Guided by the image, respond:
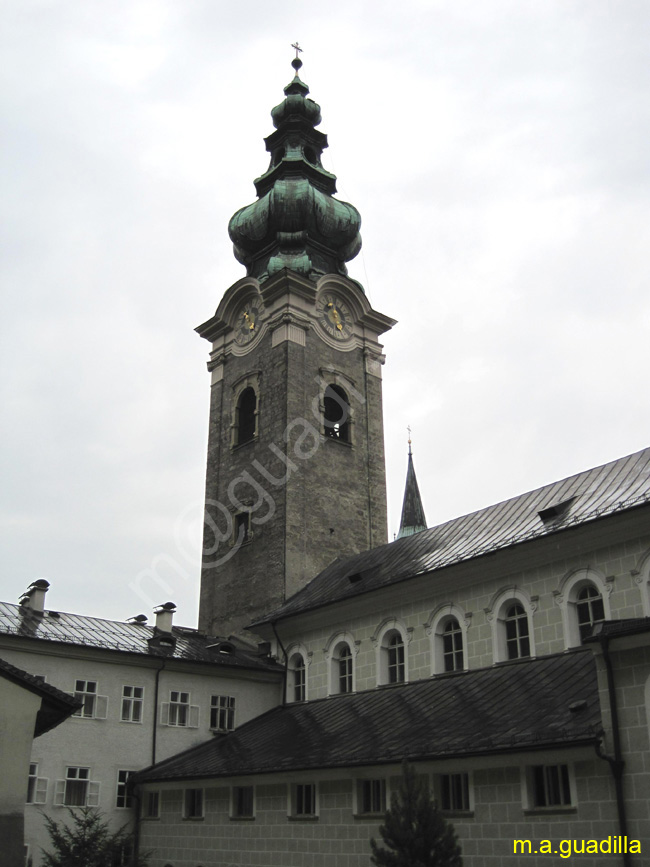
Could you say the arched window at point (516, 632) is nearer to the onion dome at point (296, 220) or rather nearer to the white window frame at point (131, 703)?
the white window frame at point (131, 703)

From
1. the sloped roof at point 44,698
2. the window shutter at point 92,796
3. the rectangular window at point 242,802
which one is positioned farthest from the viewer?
the window shutter at point 92,796

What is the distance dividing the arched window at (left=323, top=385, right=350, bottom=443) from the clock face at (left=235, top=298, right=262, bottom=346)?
4369mm

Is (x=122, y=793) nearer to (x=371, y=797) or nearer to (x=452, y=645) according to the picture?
(x=371, y=797)

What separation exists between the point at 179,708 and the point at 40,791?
493 centimetres

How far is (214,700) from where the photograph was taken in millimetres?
28641

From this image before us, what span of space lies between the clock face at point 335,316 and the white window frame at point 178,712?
17799 mm

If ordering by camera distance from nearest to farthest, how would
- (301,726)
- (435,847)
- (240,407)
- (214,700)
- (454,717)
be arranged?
(435,847) < (454,717) < (301,726) < (214,700) < (240,407)

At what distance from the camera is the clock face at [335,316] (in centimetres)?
3984

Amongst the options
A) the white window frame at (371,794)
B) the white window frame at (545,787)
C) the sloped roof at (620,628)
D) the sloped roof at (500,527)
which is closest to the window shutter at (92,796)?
the sloped roof at (500,527)

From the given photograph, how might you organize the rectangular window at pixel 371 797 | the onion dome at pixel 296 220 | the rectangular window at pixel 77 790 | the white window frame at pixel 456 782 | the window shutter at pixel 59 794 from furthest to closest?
the onion dome at pixel 296 220 → the rectangular window at pixel 77 790 → the window shutter at pixel 59 794 → the rectangular window at pixel 371 797 → the white window frame at pixel 456 782

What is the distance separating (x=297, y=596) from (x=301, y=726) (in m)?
7.49

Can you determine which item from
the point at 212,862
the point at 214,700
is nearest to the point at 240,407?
the point at 214,700

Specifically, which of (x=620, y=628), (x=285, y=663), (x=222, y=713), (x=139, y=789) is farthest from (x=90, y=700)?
(x=620, y=628)

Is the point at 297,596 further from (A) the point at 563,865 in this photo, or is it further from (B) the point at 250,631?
(A) the point at 563,865
